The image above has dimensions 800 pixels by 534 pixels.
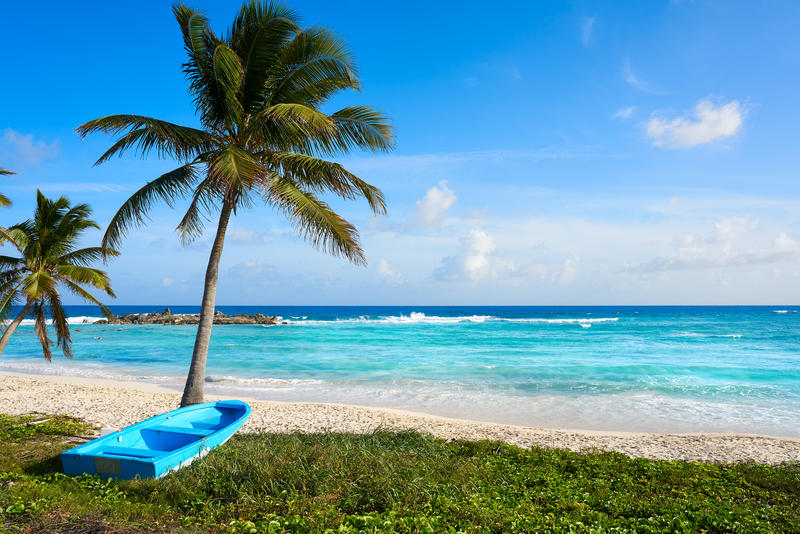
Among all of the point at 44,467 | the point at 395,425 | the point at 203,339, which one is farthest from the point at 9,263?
the point at 395,425

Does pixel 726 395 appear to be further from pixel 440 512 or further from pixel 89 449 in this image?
pixel 89 449

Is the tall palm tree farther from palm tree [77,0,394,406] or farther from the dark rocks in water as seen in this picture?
the dark rocks in water

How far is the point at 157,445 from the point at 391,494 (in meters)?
3.75

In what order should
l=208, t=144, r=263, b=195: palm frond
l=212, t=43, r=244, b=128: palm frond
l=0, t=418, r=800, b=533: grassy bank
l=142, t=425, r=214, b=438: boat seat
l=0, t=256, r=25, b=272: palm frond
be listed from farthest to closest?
l=0, t=256, r=25, b=272: palm frond
l=212, t=43, r=244, b=128: palm frond
l=208, t=144, r=263, b=195: palm frond
l=142, t=425, r=214, b=438: boat seat
l=0, t=418, r=800, b=533: grassy bank

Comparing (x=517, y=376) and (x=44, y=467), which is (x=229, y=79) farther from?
(x=517, y=376)

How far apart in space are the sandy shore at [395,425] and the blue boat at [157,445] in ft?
5.09

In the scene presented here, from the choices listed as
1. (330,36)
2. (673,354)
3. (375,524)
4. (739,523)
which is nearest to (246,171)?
(330,36)

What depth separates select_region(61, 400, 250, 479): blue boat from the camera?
5.12 metres

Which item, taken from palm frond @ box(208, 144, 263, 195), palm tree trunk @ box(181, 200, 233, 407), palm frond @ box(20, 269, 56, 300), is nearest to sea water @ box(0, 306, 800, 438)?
palm tree trunk @ box(181, 200, 233, 407)

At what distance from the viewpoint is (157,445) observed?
644 cm

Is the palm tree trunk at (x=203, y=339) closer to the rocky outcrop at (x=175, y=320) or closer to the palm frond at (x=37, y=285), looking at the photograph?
the palm frond at (x=37, y=285)

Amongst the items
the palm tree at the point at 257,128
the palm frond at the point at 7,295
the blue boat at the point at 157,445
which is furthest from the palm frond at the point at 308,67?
the palm frond at the point at 7,295

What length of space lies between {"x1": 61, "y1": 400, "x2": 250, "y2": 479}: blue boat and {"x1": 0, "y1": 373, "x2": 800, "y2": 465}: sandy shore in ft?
5.09

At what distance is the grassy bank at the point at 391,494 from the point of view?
4.28 m
